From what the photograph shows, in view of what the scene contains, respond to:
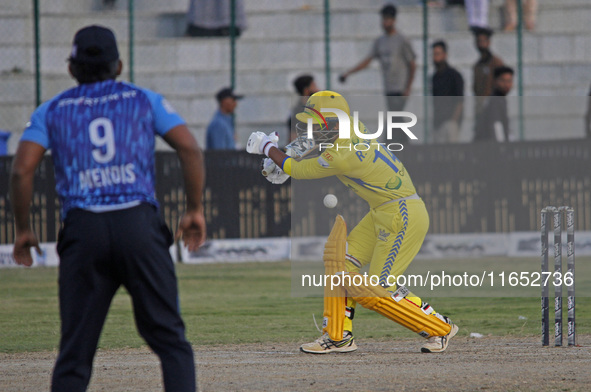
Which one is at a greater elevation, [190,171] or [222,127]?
[190,171]

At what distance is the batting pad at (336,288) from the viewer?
8617mm

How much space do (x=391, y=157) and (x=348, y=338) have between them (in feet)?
5.14

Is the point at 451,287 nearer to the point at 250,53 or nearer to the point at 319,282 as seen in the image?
the point at 319,282

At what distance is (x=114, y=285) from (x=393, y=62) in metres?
14.3

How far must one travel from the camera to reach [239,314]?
11.8 metres

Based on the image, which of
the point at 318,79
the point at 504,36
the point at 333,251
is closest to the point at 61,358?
the point at 333,251

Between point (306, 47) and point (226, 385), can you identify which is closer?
point (226, 385)

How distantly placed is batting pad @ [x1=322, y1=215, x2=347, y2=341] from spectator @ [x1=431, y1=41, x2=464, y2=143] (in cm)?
979

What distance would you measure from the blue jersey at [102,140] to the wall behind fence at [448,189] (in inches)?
466

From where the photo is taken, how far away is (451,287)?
45.6 ft

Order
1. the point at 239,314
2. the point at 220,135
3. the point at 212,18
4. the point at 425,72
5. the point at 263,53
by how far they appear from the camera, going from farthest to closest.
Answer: the point at 263,53 → the point at 212,18 → the point at 425,72 → the point at 220,135 → the point at 239,314

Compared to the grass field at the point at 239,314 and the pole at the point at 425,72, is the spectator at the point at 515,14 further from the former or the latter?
the grass field at the point at 239,314

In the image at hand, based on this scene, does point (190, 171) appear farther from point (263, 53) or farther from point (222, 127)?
point (263, 53)

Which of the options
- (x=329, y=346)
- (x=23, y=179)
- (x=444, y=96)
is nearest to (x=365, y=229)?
(x=329, y=346)
